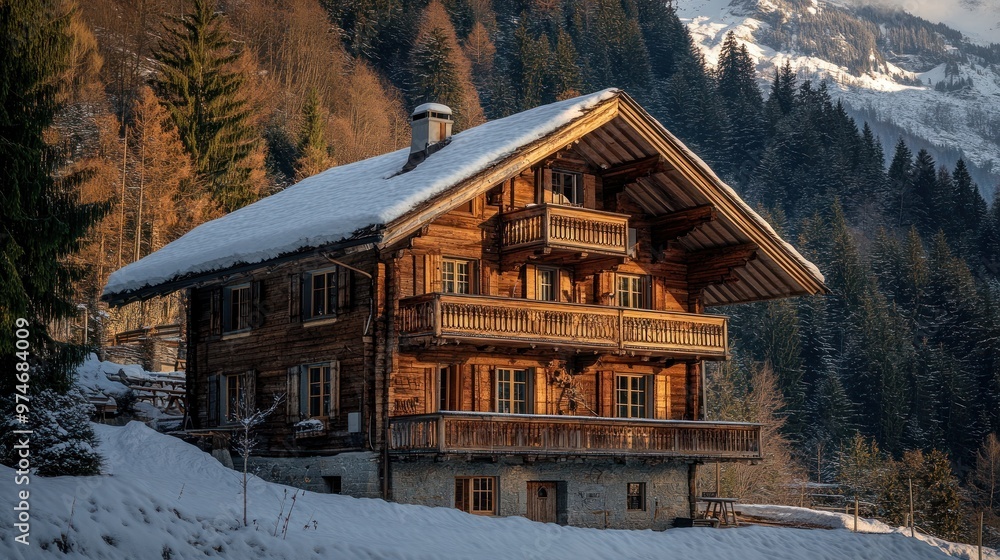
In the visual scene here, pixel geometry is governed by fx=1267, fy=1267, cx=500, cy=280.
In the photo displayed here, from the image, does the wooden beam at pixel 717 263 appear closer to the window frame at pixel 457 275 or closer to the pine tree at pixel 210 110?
the window frame at pixel 457 275

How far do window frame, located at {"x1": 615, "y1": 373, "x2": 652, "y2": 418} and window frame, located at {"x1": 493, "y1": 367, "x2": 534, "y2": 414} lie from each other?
2.94m

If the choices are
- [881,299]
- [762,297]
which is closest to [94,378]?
[762,297]

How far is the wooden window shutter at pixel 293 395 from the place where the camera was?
106ft

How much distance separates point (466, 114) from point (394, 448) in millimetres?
88166

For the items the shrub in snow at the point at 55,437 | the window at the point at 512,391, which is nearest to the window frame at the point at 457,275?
the window at the point at 512,391

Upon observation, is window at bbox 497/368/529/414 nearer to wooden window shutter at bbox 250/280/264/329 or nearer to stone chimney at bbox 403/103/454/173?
stone chimney at bbox 403/103/454/173

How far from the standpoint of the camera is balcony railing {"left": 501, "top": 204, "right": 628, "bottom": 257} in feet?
104

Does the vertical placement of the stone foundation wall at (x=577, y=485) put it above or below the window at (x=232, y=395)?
below

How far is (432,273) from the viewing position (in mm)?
31484

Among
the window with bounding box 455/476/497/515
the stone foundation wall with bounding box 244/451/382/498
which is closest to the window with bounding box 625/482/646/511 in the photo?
the window with bounding box 455/476/497/515

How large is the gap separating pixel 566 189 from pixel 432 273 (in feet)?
17.5

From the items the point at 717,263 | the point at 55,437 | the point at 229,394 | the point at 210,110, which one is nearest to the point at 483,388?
the point at 229,394

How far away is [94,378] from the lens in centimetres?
3994

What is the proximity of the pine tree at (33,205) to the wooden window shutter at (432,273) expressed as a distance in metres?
8.77
